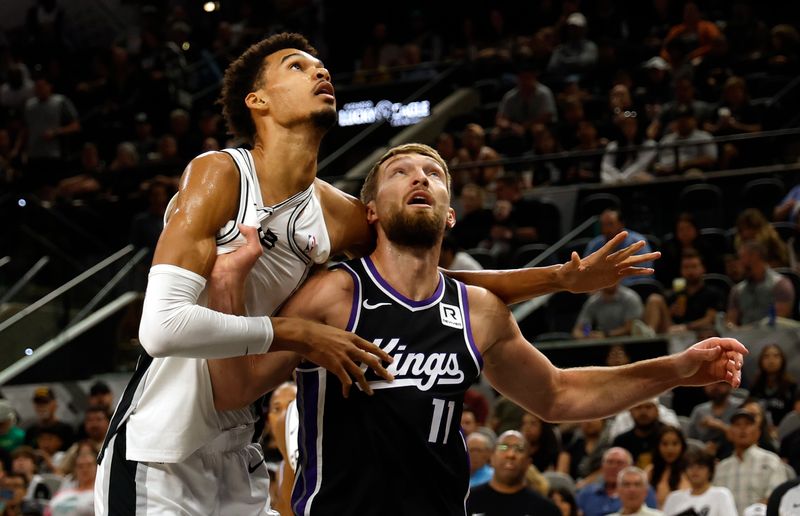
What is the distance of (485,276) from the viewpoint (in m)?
4.93

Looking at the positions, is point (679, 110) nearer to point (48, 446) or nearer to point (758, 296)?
point (758, 296)

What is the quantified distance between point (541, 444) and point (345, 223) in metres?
5.47

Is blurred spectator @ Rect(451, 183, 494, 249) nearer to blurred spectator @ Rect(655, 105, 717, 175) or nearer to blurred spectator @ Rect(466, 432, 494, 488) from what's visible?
blurred spectator @ Rect(655, 105, 717, 175)

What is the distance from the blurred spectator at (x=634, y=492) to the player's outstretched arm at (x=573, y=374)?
345cm

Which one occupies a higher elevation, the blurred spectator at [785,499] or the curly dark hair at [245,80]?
the curly dark hair at [245,80]

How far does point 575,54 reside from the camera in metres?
15.6

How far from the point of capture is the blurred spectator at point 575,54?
1540 centimetres

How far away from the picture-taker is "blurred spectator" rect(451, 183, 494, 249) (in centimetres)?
1265

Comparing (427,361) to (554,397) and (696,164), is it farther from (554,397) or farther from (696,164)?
(696,164)

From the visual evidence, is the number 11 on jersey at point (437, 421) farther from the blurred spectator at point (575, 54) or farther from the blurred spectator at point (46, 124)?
the blurred spectator at point (46, 124)

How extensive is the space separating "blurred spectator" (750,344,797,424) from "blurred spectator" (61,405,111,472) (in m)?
5.29

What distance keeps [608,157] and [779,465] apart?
16.9 feet

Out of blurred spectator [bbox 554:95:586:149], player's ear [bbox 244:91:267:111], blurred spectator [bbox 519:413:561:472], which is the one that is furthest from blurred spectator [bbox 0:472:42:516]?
blurred spectator [bbox 554:95:586:149]

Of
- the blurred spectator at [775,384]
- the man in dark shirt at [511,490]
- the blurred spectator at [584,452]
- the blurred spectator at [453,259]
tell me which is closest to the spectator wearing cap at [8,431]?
the blurred spectator at [453,259]
